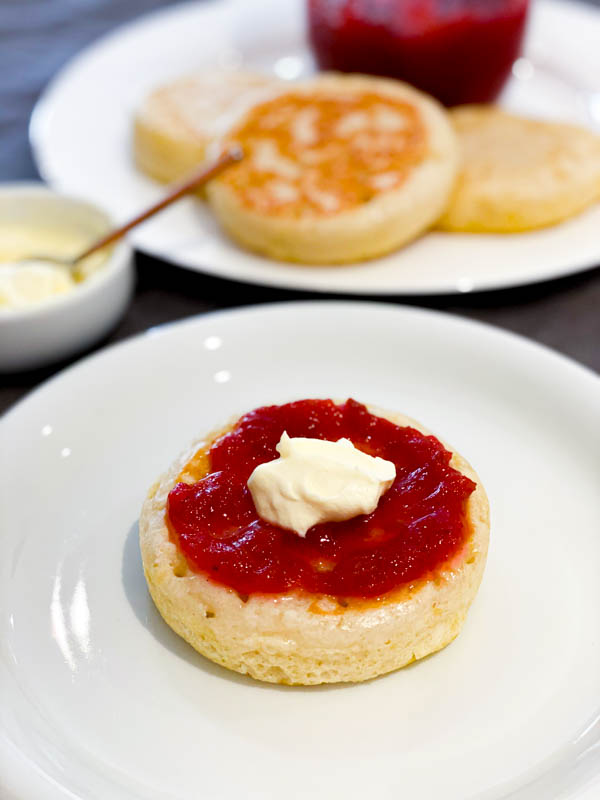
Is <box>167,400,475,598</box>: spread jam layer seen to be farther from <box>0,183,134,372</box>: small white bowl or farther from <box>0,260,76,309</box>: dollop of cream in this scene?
<box>0,260,76,309</box>: dollop of cream

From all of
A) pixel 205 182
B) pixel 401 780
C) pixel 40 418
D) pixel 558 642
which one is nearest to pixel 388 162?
pixel 205 182

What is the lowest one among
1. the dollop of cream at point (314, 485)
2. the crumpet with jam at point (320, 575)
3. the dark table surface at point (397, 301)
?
the dark table surface at point (397, 301)

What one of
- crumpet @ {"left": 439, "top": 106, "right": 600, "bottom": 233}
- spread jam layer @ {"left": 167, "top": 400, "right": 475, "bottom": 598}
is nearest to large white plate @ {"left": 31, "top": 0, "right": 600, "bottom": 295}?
crumpet @ {"left": 439, "top": 106, "right": 600, "bottom": 233}

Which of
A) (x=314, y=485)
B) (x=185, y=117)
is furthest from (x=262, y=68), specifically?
(x=314, y=485)

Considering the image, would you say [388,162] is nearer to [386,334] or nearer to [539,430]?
[386,334]

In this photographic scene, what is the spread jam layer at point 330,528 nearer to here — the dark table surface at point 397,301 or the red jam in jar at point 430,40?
the dark table surface at point 397,301

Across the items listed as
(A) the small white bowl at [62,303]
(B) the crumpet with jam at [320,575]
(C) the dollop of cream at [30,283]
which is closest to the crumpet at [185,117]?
(A) the small white bowl at [62,303]
